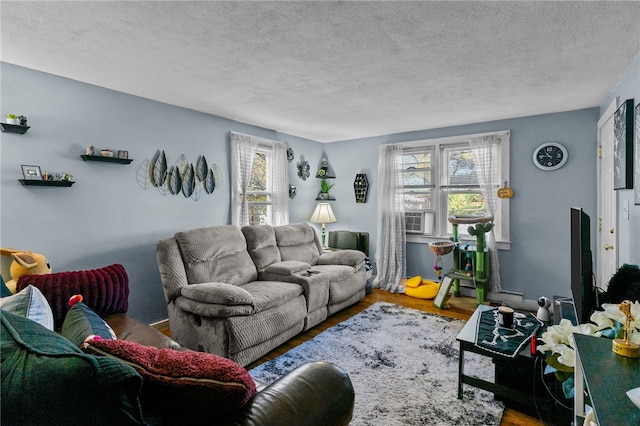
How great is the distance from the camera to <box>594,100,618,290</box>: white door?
9.33 ft

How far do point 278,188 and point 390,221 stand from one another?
5.63 feet

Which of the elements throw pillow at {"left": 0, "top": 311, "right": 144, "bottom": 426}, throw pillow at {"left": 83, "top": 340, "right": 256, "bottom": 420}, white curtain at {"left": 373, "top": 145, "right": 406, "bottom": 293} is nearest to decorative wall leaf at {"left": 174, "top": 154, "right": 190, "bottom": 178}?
white curtain at {"left": 373, "top": 145, "right": 406, "bottom": 293}

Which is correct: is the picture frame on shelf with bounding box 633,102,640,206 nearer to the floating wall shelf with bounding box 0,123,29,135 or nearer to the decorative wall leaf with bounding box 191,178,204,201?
the decorative wall leaf with bounding box 191,178,204,201

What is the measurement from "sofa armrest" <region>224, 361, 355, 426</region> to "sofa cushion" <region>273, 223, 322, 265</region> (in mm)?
2809

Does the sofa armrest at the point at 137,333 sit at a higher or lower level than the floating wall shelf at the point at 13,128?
lower

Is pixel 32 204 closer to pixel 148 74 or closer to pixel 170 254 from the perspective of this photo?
pixel 170 254

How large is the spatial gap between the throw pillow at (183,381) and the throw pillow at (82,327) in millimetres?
374

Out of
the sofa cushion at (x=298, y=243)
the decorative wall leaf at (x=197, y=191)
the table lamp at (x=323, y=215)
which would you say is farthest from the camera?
the table lamp at (x=323, y=215)

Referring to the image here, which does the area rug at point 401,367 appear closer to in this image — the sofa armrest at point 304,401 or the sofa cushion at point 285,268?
the sofa cushion at point 285,268

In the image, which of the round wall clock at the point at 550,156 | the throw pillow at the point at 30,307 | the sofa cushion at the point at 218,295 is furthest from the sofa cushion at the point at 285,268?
the round wall clock at the point at 550,156

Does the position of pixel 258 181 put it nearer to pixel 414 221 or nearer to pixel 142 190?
pixel 142 190

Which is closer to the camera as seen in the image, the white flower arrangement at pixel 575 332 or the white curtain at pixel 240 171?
the white flower arrangement at pixel 575 332

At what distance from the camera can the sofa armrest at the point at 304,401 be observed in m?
0.93

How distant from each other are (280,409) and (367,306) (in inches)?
125
